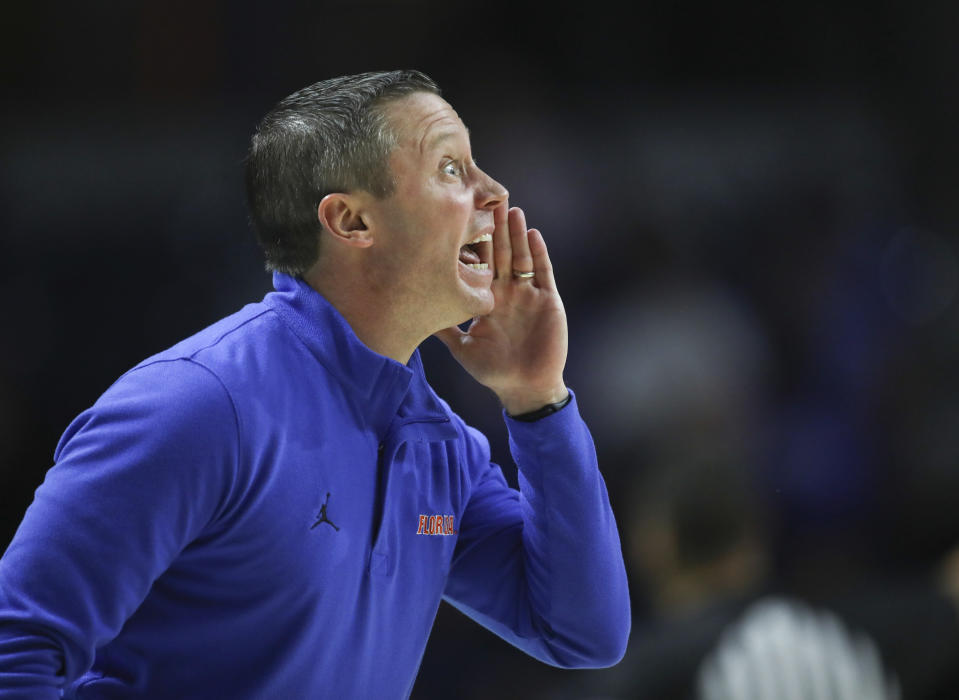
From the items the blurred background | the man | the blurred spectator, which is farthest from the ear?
the blurred spectator

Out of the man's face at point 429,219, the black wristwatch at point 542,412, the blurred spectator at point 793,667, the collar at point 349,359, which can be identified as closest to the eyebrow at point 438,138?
the man's face at point 429,219

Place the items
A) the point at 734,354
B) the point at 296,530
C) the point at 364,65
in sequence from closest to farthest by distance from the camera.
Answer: the point at 296,530
the point at 364,65
the point at 734,354

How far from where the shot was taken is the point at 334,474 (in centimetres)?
150

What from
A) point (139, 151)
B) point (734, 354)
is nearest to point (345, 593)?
point (139, 151)

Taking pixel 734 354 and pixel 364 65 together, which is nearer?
pixel 364 65

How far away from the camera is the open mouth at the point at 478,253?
1.77 metres

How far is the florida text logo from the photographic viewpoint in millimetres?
1662


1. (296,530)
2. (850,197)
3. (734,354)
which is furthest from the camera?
(850,197)

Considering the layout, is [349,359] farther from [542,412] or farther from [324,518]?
[542,412]

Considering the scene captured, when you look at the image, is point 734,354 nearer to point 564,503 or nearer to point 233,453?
point 564,503

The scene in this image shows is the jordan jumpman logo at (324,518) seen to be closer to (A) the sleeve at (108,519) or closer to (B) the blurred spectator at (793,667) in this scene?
(A) the sleeve at (108,519)

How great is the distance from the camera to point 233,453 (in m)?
1.36

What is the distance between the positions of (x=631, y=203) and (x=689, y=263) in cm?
30

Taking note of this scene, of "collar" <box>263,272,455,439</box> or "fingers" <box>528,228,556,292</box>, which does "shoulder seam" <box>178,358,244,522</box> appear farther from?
"fingers" <box>528,228,556,292</box>
